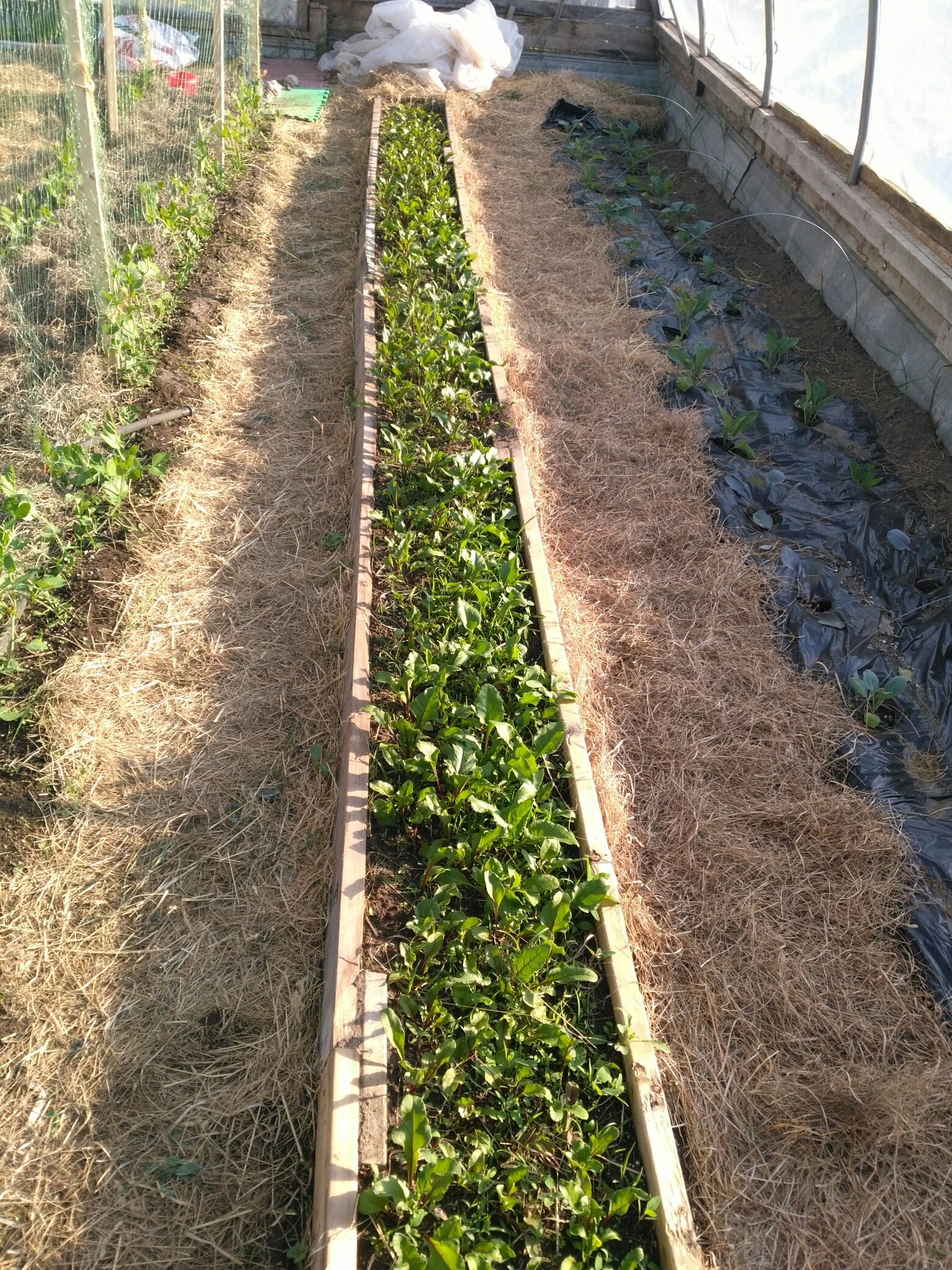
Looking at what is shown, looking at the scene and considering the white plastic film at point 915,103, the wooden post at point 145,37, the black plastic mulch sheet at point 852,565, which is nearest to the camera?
the black plastic mulch sheet at point 852,565

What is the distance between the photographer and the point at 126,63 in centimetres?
662

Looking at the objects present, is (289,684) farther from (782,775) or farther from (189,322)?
(189,322)

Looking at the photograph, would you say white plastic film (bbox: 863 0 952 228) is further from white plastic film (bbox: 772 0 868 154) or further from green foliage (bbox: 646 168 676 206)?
green foliage (bbox: 646 168 676 206)

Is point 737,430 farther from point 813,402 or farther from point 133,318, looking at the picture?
point 133,318

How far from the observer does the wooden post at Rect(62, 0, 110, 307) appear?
12.1 feet

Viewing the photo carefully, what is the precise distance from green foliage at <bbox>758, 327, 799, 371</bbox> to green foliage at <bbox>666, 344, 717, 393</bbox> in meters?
0.31

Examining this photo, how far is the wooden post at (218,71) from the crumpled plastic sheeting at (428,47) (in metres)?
3.20

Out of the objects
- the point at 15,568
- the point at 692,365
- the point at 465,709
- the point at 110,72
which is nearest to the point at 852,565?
the point at 692,365

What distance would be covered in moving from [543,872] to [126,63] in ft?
22.8

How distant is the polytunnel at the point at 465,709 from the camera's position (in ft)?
6.57

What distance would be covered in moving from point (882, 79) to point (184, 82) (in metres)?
4.68

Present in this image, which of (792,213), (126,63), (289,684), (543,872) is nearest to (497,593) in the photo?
(289,684)

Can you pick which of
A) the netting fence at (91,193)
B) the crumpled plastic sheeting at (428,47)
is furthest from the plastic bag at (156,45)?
the crumpled plastic sheeting at (428,47)

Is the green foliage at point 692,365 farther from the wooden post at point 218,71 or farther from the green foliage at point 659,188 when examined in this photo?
the wooden post at point 218,71
